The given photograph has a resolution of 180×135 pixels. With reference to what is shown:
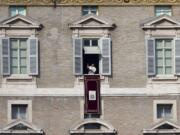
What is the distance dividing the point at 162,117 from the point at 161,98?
922 mm

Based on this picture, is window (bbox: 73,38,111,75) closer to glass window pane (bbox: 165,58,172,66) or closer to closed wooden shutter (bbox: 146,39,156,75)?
closed wooden shutter (bbox: 146,39,156,75)

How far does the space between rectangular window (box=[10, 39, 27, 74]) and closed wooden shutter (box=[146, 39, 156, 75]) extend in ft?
19.4

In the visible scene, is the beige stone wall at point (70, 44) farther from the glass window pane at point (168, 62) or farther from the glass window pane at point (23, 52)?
the glass window pane at point (168, 62)

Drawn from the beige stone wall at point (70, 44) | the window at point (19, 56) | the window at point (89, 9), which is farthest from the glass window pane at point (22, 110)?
the window at point (89, 9)

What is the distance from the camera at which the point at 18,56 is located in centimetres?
10206

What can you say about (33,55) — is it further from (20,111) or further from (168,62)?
(168,62)

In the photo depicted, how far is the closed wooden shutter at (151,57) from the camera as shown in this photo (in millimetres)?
102000

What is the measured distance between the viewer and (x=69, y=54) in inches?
4021

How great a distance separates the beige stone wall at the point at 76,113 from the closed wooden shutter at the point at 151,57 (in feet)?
4.44

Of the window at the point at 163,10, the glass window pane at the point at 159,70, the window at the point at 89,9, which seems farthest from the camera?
the window at the point at 163,10

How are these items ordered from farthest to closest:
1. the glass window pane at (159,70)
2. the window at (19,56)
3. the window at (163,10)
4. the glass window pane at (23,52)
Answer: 1. the window at (163,10)
2. the glass window pane at (159,70)
3. the glass window pane at (23,52)
4. the window at (19,56)

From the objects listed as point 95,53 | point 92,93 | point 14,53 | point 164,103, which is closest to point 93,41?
point 95,53

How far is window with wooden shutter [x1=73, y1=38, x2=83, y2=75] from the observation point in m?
102

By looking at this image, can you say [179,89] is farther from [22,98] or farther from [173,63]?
[22,98]
